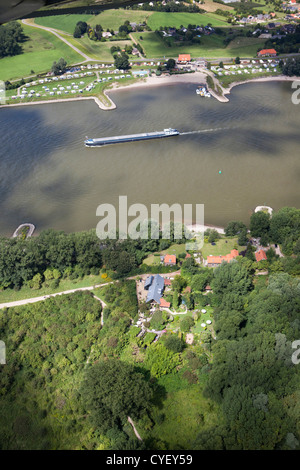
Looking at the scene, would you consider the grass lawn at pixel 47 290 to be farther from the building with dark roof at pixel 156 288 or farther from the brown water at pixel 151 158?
the brown water at pixel 151 158

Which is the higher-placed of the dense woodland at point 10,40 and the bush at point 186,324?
the dense woodland at point 10,40

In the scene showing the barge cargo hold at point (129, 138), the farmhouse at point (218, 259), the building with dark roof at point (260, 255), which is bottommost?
the building with dark roof at point (260, 255)

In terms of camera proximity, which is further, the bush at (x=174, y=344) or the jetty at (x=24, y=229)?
the jetty at (x=24, y=229)

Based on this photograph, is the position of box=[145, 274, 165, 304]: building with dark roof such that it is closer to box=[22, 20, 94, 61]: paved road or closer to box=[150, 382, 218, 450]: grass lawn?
box=[150, 382, 218, 450]: grass lawn

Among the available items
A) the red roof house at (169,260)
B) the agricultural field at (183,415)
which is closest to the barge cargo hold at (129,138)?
the red roof house at (169,260)

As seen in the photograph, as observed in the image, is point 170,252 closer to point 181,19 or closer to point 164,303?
point 164,303

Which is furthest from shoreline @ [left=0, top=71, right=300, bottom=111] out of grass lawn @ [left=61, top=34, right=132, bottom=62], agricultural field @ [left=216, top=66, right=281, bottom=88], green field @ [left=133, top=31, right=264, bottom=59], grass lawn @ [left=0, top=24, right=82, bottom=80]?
grass lawn @ [left=0, top=24, right=82, bottom=80]

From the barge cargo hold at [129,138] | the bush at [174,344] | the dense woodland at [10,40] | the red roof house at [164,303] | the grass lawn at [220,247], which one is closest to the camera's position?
the bush at [174,344]

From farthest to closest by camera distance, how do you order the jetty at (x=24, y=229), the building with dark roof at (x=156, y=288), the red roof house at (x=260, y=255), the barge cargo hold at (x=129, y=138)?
the barge cargo hold at (x=129, y=138) < the jetty at (x=24, y=229) < the red roof house at (x=260, y=255) < the building with dark roof at (x=156, y=288)
